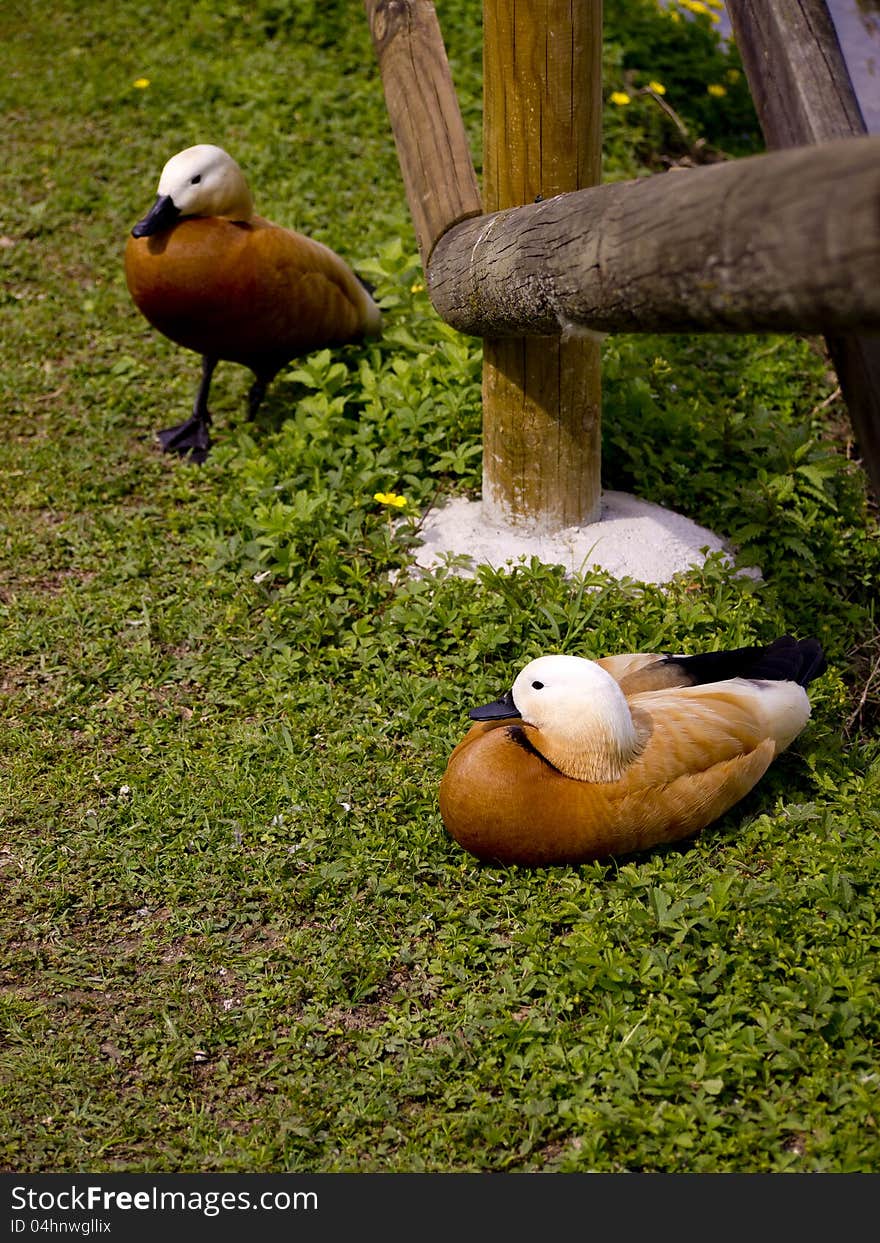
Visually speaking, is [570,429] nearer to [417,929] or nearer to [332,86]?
[417,929]

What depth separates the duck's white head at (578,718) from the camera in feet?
9.59

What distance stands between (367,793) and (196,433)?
2.20 m

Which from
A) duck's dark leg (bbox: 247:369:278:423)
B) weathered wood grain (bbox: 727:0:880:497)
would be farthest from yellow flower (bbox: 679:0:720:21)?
duck's dark leg (bbox: 247:369:278:423)

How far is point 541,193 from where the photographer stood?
364 cm

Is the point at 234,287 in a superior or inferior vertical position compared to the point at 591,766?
superior

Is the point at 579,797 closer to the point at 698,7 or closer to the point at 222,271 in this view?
the point at 222,271

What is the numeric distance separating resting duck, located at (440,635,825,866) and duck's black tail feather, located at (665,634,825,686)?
161 millimetres

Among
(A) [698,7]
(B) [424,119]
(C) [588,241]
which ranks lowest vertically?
(C) [588,241]

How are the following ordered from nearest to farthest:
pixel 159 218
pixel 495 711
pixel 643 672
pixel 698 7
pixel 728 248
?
pixel 728 248
pixel 495 711
pixel 643 672
pixel 159 218
pixel 698 7

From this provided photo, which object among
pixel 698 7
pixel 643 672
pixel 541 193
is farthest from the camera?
pixel 698 7

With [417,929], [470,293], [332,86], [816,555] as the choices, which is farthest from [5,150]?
[417,929]

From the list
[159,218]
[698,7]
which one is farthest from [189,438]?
[698,7]

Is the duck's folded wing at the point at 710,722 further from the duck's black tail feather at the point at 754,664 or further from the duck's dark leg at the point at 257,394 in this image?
the duck's dark leg at the point at 257,394

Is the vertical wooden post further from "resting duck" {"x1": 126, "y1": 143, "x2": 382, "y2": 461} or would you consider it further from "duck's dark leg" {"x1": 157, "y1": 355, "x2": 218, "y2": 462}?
"duck's dark leg" {"x1": 157, "y1": 355, "x2": 218, "y2": 462}
